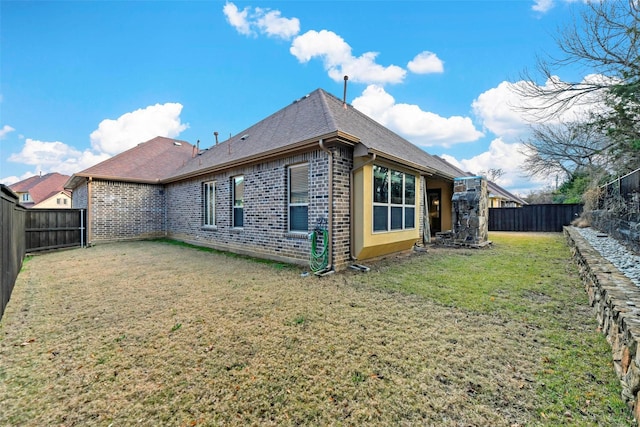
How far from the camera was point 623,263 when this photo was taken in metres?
4.26

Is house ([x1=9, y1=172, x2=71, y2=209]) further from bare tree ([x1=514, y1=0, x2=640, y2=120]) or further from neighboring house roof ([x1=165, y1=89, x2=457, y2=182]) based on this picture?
bare tree ([x1=514, y1=0, x2=640, y2=120])

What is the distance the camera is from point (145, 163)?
1411 centimetres

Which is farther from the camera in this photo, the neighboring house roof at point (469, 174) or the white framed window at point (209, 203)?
the neighboring house roof at point (469, 174)

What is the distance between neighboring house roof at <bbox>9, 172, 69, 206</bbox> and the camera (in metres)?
32.4

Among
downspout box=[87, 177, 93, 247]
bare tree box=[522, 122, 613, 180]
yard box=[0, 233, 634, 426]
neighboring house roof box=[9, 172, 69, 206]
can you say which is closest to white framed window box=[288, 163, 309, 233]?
yard box=[0, 233, 634, 426]

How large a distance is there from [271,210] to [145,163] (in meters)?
10.6

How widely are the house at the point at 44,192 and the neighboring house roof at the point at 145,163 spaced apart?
24.2m

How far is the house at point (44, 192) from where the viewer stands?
31930 millimetres

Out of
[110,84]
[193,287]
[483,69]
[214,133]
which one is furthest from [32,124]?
[483,69]

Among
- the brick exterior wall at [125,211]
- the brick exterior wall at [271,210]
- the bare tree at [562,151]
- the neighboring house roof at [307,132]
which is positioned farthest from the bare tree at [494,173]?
the brick exterior wall at [125,211]

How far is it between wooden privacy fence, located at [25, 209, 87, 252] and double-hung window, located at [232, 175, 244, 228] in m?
7.13

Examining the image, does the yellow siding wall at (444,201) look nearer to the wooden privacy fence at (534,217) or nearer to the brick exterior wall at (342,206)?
the wooden privacy fence at (534,217)

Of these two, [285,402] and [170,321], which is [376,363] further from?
[170,321]

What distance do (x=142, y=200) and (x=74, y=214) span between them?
2546 millimetres
